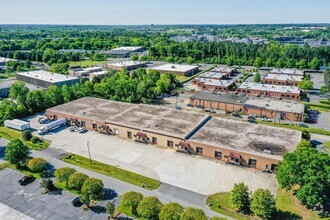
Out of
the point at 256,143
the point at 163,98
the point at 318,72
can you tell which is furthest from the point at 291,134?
the point at 318,72

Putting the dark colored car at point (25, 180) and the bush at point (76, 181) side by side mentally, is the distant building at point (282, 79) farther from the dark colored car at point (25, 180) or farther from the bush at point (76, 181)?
the dark colored car at point (25, 180)

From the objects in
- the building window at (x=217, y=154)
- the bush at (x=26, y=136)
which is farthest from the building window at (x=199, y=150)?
the bush at (x=26, y=136)

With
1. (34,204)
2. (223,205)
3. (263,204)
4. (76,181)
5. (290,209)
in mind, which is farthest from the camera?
(76,181)

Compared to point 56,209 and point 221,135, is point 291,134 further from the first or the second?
point 56,209

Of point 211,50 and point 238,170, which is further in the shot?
point 211,50

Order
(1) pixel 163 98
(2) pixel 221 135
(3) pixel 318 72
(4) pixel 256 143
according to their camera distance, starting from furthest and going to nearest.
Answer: (3) pixel 318 72, (1) pixel 163 98, (2) pixel 221 135, (4) pixel 256 143

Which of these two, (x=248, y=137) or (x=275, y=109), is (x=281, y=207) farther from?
(x=275, y=109)

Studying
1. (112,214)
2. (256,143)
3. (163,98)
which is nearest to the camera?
(112,214)

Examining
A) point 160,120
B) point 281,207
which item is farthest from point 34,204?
point 281,207
